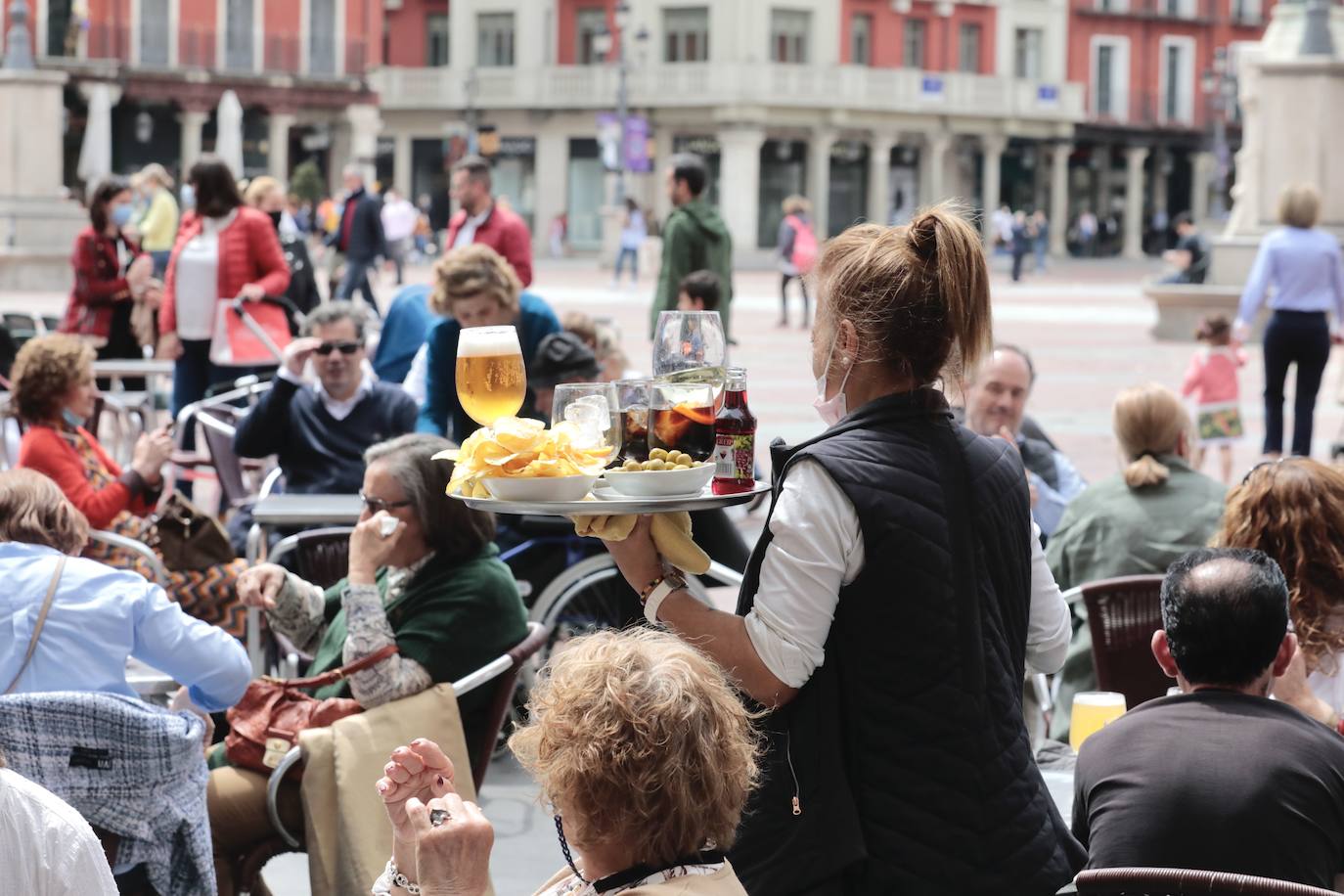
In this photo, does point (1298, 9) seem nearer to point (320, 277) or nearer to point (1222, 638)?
point (1222, 638)

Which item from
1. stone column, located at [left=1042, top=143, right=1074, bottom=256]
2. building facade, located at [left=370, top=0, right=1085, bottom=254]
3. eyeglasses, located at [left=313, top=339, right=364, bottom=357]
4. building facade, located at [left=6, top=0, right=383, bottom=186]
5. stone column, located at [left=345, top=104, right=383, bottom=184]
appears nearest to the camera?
eyeglasses, located at [left=313, top=339, right=364, bottom=357]

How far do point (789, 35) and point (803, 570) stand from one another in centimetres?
5258

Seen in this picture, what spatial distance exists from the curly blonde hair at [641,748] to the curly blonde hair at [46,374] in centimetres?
418

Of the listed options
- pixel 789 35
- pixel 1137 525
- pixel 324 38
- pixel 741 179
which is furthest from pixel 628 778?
pixel 324 38

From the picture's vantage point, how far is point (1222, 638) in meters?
3.00

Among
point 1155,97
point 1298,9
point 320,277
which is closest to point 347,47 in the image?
point 320,277

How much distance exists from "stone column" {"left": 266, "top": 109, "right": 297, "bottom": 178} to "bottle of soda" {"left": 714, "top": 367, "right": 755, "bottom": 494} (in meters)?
51.3

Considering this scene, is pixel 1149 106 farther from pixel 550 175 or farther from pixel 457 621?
pixel 457 621

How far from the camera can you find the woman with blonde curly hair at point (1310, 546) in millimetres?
3766

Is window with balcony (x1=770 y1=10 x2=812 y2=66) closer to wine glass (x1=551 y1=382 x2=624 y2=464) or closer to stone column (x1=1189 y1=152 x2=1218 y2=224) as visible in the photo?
stone column (x1=1189 y1=152 x2=1218 y2=224)

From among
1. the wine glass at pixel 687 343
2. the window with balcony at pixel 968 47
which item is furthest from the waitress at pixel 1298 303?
the window with balcony at pixel 968 47

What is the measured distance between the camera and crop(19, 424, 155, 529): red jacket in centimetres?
604

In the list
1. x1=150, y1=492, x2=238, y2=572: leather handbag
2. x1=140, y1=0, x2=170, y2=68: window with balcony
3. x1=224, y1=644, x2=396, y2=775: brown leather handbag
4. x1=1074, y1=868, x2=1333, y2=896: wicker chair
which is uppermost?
x1=140, y1=0, x2=170, y2=68: window with balcony

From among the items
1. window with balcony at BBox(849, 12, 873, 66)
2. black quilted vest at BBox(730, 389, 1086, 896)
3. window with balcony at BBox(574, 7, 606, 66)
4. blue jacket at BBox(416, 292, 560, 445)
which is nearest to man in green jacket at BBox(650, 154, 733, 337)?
blue jacket at BBox(416, 292, 560, 445)
